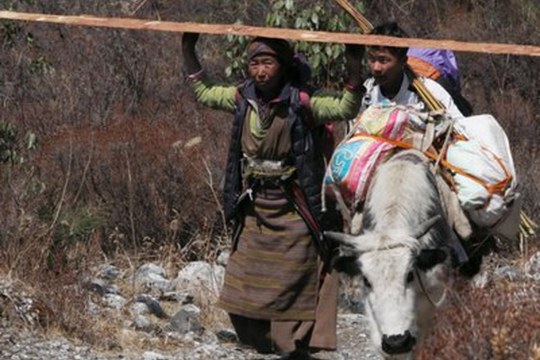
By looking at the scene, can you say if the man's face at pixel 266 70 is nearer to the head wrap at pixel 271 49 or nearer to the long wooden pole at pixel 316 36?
the head wrap at pixel 271 49

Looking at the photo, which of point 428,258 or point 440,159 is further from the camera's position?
point 440,159

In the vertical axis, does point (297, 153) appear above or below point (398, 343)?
above

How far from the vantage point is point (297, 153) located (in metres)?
6.73

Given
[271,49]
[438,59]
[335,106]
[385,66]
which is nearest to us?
[335,106]

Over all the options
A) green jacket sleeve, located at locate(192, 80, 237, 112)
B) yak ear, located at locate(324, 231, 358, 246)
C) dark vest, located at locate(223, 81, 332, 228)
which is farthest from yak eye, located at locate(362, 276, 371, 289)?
green jacket sleeve, located at locate(192, 80, 237, 112)

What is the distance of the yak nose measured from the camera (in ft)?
19.4

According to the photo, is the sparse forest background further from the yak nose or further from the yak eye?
the yak eye

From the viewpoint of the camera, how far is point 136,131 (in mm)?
11547

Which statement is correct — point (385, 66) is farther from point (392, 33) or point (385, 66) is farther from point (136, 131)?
point (136, 131)

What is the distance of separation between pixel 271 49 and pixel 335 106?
0.41 m

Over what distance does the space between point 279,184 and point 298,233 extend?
25 centimetres

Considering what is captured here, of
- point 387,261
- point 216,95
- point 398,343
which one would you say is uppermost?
point 216,95

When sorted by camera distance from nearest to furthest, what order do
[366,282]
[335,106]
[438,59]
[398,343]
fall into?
[398,343]
[366,282]
[335,106]
[438,59]

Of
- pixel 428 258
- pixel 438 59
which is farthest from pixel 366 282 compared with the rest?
pixel 438 59
